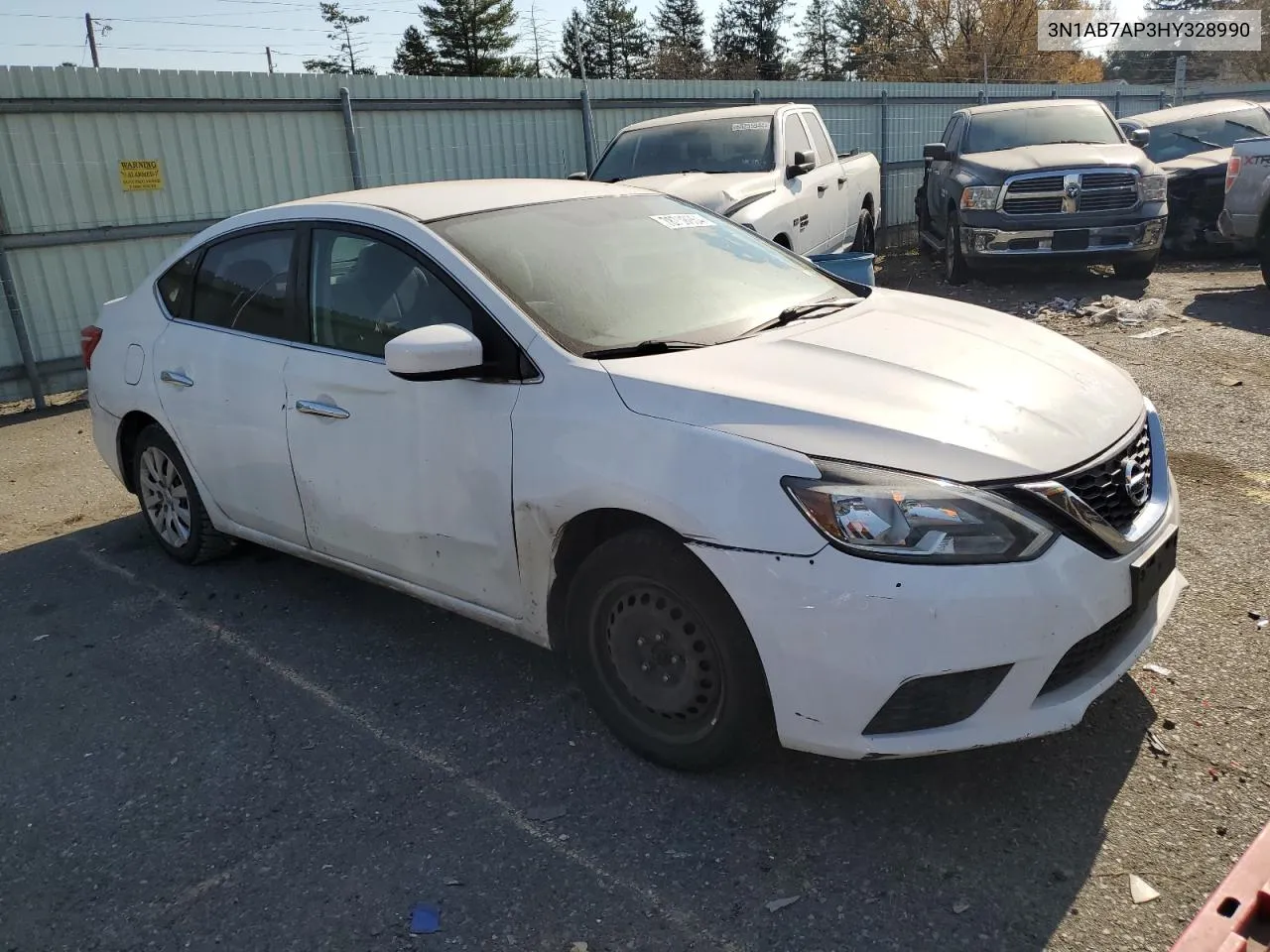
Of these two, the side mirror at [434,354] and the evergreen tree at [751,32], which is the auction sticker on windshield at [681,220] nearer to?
the side mirror at [434,354]

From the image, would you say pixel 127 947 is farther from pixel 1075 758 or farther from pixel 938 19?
pixel 938 19

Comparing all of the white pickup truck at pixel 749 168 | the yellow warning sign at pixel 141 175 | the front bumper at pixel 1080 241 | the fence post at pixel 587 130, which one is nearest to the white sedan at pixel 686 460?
the white pickup truck at pixel 749 168

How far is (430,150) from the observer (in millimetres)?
11039

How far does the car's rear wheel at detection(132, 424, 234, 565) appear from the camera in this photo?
4812 mm

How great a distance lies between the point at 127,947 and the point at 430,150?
9633 mm

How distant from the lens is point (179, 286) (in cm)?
479

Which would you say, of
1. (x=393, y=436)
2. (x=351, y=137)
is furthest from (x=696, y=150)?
(x=393, y=436)

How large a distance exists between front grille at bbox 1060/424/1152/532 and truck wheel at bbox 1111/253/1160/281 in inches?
339

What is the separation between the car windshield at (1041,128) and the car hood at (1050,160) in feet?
1.03

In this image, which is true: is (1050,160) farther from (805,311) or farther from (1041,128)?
(805,311)

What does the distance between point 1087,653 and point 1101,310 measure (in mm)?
7704

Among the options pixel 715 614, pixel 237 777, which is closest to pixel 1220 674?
pixel 715 614

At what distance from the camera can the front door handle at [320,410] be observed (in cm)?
376

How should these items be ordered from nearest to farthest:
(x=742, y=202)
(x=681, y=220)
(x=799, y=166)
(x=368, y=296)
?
(x=368, y=296)
(x=681, y=220)
(x=742, y=202)
(x=799, y=166)
